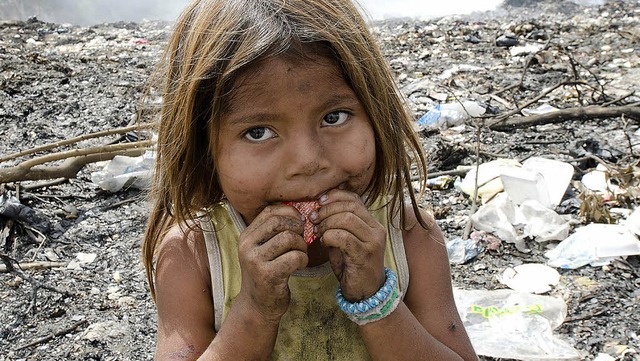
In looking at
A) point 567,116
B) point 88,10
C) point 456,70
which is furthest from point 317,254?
point 88,10

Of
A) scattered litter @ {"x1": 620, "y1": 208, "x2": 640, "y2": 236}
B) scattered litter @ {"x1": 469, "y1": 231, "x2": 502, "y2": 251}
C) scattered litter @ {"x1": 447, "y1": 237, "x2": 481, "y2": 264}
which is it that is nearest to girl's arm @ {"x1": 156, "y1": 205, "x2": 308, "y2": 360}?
scattered litter @ {"x1": 447, "y1": 237, "x2": 481, "y2": 264}

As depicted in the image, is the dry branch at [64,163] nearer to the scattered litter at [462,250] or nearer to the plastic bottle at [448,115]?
the scattered litter at [462,250]

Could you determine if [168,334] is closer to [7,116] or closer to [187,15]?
[187,15]

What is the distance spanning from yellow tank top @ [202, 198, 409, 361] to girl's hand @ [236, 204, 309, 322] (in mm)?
240

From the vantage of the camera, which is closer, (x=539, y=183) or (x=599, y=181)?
(x=539, y=183)

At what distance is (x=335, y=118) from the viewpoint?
1286mm

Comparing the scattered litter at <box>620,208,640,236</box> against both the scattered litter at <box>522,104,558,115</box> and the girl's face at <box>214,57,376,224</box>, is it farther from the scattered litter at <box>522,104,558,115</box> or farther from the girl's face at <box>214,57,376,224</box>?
the girl's face at <box>214,57,376,224</box>

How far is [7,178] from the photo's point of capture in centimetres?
337

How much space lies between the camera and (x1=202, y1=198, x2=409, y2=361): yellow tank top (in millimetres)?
1526

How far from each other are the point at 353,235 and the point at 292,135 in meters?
0.22

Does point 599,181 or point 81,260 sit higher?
point 599,181

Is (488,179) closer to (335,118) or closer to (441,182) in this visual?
(441,182)

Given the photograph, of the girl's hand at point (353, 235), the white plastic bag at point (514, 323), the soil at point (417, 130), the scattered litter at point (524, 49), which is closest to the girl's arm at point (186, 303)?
the girl's hand at point (353, 235)

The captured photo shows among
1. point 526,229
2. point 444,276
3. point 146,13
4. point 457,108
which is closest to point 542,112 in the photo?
point 457,108
